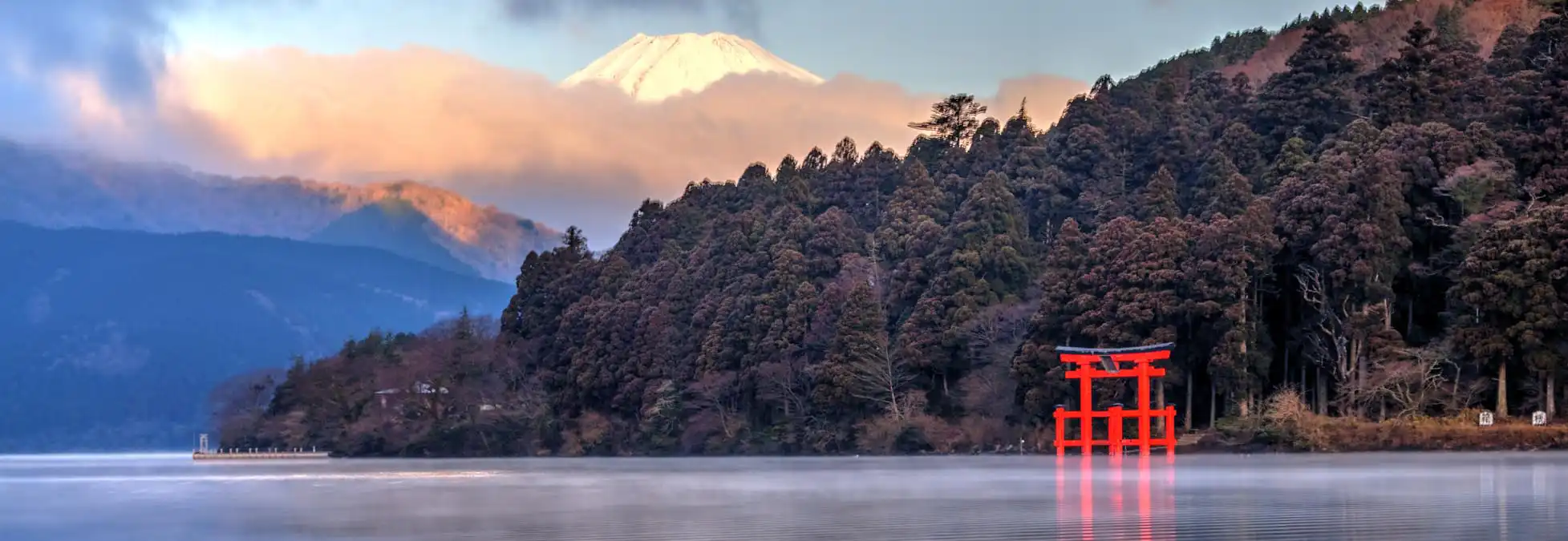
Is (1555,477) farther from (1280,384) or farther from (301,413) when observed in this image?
(301,413)

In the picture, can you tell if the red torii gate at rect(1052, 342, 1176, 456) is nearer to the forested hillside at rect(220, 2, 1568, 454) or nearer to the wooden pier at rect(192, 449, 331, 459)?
the forested hillside at rect(220, 2, 1568, 454)

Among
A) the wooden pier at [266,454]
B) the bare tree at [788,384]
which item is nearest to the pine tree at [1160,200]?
the bare tree at [788,384]

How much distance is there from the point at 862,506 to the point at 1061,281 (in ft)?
121

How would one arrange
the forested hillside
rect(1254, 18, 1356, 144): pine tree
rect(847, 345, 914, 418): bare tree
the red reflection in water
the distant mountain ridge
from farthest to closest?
the distant mountain ridge
rect(1254, 18, 1356, 144): pine tree
rect(847, 345, 914, 418): bare tree
the forested hillside
the red reflection in water

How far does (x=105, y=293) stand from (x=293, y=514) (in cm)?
14696

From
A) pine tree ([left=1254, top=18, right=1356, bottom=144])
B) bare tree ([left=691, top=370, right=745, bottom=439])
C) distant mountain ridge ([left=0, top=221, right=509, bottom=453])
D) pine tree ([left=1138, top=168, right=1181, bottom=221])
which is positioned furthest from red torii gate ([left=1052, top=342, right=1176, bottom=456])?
distant mountain ridge ([left=0, top=221, right=509, bottom=453])

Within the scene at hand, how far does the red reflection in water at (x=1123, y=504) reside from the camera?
15.0 m

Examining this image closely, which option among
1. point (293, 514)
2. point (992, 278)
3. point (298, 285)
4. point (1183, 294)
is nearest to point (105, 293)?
point (298, 285)

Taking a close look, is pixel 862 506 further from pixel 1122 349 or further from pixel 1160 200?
pixel 1160 200

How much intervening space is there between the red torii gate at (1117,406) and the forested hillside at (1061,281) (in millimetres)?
1859

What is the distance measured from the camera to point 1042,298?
56.7 m

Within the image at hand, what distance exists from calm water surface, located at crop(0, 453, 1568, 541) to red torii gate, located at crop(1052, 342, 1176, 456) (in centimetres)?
1467

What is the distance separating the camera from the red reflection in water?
15.0 meters

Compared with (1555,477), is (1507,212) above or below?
above
